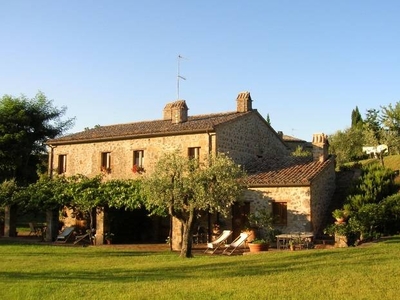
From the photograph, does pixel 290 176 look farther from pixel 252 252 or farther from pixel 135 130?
pixel 135 130

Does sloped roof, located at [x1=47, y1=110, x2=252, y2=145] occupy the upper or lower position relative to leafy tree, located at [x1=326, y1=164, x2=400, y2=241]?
upper

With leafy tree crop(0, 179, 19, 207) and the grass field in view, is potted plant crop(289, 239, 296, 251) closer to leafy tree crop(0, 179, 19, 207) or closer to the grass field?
the grass field

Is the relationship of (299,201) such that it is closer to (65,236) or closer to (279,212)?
(279,212)

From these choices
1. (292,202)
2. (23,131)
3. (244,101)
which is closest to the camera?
(292,202)

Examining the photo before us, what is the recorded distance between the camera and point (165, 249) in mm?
20547

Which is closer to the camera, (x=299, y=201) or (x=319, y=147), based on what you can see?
(x=299, y=201)

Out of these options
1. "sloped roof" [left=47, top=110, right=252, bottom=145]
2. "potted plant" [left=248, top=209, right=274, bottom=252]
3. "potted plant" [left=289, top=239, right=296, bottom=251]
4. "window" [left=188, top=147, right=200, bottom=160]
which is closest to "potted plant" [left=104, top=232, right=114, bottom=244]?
"sloped roof" [left=47, top=110, right=252, bottom=145]

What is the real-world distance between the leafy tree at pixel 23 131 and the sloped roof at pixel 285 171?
20908 mm

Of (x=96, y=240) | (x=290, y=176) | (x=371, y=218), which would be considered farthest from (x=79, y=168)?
(x=371, y=218)

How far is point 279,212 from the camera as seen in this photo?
2086 cm

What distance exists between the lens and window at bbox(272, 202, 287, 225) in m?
20.7

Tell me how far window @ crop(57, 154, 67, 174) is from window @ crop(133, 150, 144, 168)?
17.6 ft

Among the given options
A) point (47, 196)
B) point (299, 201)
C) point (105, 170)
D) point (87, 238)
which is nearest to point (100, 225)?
point (87, 238)

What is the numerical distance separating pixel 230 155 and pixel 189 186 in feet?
26.4
